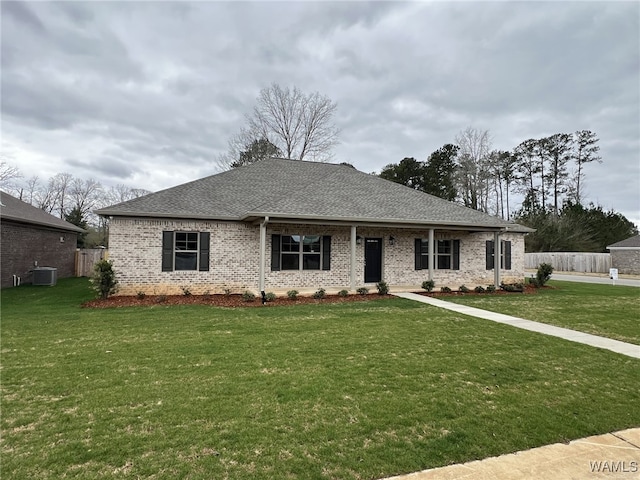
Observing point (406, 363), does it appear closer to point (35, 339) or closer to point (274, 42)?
point (35, 339)

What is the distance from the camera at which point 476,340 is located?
676 cm

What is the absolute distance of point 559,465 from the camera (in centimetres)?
284

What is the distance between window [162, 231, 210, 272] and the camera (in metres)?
12.5

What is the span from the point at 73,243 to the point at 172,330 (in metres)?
17.9

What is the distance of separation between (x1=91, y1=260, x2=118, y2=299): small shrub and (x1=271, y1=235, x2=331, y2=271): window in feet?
17.6

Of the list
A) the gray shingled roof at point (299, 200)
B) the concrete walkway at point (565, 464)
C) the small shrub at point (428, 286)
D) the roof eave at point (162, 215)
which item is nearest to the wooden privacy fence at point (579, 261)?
the gray shingled roof at point (299, 200)

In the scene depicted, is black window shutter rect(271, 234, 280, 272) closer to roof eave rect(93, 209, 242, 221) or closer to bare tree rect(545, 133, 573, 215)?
roof eave rect(93, 209, 242, 221)

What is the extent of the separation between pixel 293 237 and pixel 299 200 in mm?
1508

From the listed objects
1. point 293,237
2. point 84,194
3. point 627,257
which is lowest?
point 627,257

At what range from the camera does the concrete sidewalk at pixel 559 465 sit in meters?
2.68

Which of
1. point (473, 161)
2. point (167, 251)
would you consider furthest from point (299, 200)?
point (473, 161)

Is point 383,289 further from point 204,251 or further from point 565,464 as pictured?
point 565,464

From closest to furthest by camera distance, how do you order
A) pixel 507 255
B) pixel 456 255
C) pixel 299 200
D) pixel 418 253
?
pixel 299 200, pixel 418 253, pixel 456 255, pixel 507 255

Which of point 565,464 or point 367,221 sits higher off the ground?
point 367,221
